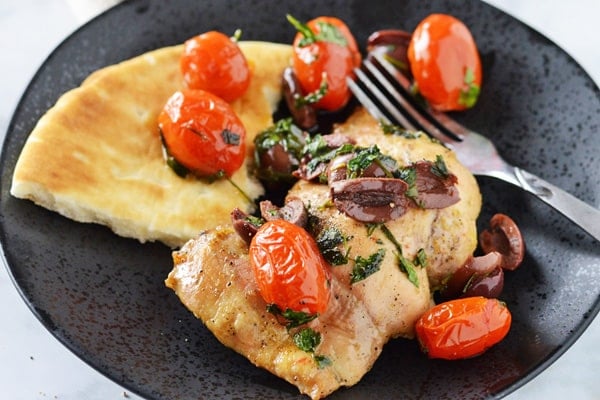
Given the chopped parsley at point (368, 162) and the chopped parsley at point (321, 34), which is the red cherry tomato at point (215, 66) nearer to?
the chopped parsley at point (321, 34)

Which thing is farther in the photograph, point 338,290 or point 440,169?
point 440,169

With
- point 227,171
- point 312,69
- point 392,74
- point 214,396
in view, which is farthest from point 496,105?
point 214,396

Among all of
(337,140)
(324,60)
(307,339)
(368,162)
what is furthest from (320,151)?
(307,339)

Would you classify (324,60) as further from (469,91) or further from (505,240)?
(505,240)

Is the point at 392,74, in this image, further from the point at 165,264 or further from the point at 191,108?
the point at 165,264

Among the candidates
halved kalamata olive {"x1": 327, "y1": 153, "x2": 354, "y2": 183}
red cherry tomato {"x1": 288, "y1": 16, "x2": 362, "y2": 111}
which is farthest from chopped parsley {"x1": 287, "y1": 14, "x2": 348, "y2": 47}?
Answer: halved kalamata olive {"x1": 327, "y1": 153, "x2": 354, "y2": 183}

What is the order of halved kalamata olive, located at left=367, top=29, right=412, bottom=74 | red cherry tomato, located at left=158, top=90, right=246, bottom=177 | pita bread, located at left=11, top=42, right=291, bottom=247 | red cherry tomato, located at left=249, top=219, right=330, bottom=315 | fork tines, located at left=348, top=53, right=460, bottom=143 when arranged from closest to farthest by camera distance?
red cherry tomato, located at left=249, top=219, right=330, bottom=315 < pita bread, located at left=11, top=42, right=291, bottom=247 < red cherry tomato, located at left=158, top=90, right=246, bottom=177 < fork tines, located at left=348, top=53, right=460, bottom=143 < halved kalamata olive, located at left=367, top=29, right=412, bottom=74

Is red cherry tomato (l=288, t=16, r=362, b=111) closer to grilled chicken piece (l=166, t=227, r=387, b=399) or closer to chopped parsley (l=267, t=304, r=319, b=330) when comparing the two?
grilled chicken piece (l=166, t=227, r=387, b=399)
